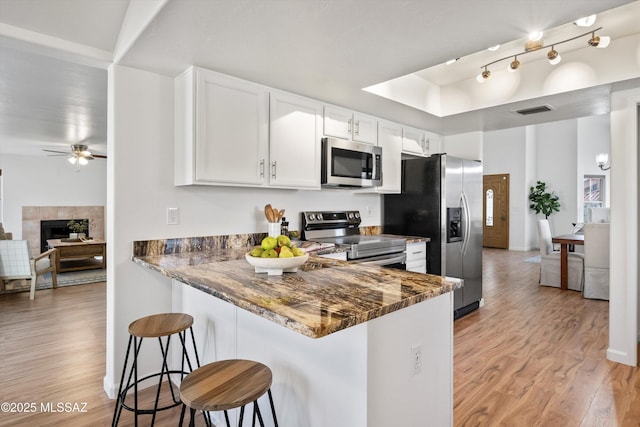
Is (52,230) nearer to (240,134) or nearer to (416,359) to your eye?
(240,134)

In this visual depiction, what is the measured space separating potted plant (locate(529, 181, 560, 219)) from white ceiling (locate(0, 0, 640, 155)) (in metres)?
6.82

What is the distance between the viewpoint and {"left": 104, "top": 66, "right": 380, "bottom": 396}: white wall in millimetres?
2309

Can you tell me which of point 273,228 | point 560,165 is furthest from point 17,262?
point 560,165

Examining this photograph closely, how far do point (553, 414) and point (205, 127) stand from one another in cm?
271

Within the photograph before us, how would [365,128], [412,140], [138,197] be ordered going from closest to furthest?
[138,197] → [365,128] → [412,140]

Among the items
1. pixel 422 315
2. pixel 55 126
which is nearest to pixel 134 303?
pixel 422 315

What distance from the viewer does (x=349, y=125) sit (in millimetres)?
3330

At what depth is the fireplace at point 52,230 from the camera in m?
7.45

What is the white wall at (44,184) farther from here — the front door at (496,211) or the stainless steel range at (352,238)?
the front door at (496,211)

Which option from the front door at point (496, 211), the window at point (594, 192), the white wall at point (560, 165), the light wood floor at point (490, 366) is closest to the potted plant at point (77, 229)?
the light wood floor at point (490, 366)

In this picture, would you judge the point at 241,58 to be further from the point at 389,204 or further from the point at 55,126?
the point at 55,126

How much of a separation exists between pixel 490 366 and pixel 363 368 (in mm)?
Answer: 1972

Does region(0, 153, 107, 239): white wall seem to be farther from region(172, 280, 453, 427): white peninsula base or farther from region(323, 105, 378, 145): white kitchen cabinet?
region(172, 280, 453, 427): white peninsula base

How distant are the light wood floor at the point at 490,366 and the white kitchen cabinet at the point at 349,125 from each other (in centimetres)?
202
